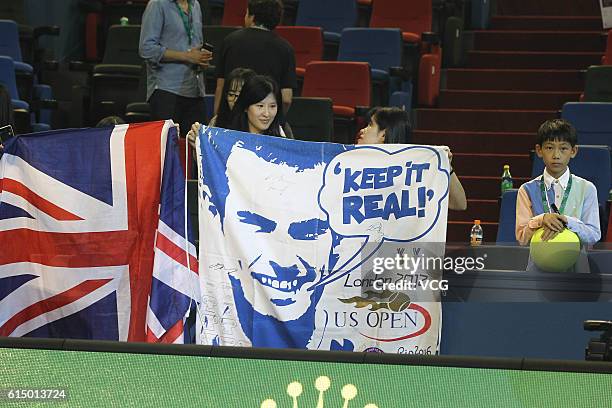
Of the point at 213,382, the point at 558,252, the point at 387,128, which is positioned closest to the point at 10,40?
the point at 387,128

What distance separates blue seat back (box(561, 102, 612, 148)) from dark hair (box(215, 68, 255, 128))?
10.3ft

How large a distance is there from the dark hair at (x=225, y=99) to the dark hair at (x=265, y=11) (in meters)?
1.06

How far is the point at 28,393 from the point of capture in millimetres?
3871

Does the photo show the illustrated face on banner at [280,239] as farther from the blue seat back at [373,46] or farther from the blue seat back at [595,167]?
the blue seat back at [373,46]

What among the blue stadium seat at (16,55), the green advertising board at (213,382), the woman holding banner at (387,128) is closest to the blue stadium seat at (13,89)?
the blue stadium seat at (16,55)

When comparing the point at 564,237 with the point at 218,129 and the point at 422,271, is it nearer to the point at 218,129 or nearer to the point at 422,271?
the point at 422,271

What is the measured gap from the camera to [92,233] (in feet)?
18.4

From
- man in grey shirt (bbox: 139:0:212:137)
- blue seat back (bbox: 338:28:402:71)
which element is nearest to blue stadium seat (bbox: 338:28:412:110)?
blue seat back (bbox: 338:28:402:71)

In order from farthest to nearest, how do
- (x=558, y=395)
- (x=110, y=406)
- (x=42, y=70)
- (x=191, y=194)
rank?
1. (x=42, y=70)
2. (x=191, y=194)
3. (x=110, y=406)
4. (x=558, y=395)

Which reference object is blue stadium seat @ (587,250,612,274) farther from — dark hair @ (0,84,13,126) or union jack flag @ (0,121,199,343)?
dark hair @ (0,84,13,126)

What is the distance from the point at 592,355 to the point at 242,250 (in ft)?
5.92

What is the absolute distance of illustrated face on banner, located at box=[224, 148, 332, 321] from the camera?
5.48 meters

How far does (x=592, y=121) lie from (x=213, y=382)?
18.4 feet

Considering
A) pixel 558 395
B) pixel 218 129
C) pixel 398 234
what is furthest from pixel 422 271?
pixel 558 395
